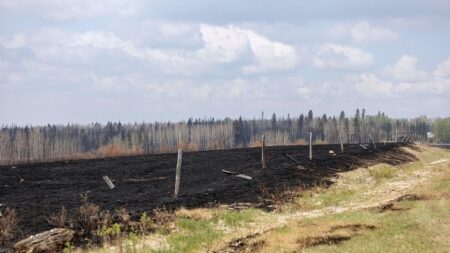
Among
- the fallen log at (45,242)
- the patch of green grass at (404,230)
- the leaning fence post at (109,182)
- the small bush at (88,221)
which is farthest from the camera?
the leaning fence post at (109,182)

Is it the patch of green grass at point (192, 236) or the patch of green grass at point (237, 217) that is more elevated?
the patch of green grass at point (237, 217)

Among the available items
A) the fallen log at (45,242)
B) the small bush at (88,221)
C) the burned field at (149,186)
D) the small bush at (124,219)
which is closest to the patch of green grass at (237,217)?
the burned field at (149,186)

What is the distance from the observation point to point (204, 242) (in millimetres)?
18000

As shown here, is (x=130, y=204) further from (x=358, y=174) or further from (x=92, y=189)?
(x=358, y=174)

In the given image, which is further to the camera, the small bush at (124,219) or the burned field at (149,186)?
the burned field at (149,186)

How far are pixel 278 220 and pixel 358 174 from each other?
17.1 metres

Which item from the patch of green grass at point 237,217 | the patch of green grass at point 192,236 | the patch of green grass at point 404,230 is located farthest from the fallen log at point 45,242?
the patch of green grass at point 404,230

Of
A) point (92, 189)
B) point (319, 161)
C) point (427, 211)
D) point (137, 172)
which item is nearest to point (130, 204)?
point (92, 189)

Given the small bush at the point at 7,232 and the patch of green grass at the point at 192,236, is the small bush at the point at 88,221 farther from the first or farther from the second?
the patch of green grass at the point at 192,236

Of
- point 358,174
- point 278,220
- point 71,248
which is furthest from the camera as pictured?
point 358,174

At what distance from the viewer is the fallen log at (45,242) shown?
16.7m

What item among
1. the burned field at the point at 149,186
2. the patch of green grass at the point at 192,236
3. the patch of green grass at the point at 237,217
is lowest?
the patch of green grass at the point at 192,236

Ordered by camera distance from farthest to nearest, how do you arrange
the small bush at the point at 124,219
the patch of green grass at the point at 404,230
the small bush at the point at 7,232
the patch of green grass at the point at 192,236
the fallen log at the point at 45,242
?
the small bush at the point at 124,219 < the small bush at the point at 7,232 < the patch of green grass at the point at 192,236 < the fallen log at the point at 45,242 < the patch of green grass at the point at 404,230

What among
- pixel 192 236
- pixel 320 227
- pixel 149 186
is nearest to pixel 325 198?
pixel 320 227
